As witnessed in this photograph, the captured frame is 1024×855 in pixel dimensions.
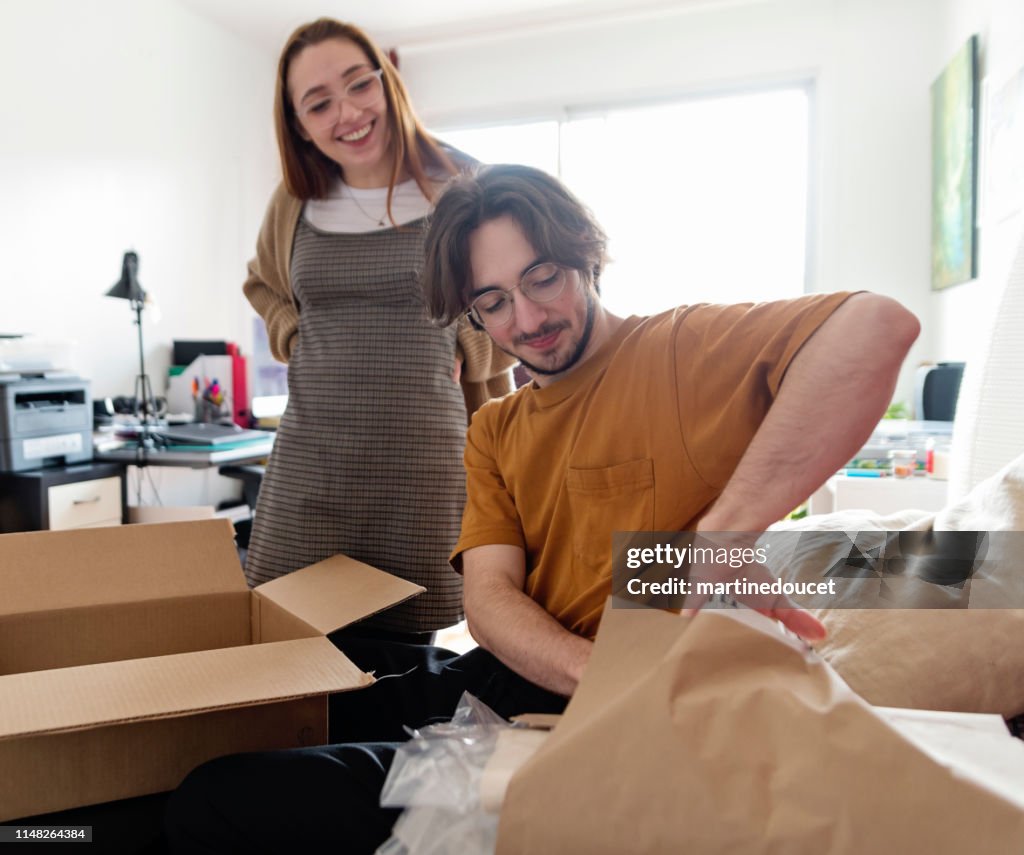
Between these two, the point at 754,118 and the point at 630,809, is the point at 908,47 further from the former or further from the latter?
the point at 630,809

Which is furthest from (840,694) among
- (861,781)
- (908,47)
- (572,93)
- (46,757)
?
(572,93)

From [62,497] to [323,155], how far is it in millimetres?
1538

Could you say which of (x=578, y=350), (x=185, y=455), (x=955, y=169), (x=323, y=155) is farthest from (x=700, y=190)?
(x=578, y=350)

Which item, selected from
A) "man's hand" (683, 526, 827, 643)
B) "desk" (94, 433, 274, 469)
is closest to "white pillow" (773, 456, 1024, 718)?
"man's hand" (683, 526, 827, 643)

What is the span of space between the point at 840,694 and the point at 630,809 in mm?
146

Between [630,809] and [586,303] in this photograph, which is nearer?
[630,809]

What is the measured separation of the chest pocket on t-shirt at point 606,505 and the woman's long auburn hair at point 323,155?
70 cm

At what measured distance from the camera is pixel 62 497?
253 centimetres

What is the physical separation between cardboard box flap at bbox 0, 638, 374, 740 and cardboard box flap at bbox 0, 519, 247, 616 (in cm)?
22

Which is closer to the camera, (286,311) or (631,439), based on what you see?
(631,439)

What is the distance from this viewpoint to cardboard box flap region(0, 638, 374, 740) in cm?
70

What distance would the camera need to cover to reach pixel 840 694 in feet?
1.70

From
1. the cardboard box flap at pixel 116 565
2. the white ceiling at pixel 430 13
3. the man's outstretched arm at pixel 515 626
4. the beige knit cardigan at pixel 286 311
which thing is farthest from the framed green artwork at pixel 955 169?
the cardboard box flap at pixel 116 565

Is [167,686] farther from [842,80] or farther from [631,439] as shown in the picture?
[842,80]
